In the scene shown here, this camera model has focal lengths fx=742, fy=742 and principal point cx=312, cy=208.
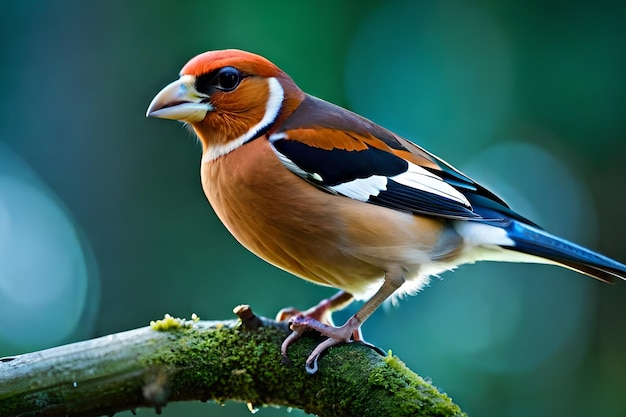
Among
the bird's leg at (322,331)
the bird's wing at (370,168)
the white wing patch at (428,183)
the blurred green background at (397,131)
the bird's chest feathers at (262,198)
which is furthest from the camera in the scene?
the blurred green background at (397,131)

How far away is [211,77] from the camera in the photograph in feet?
8.40

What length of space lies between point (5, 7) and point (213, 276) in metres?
2.41

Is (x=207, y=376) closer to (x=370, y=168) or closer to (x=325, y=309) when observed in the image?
(x=325, y=309)

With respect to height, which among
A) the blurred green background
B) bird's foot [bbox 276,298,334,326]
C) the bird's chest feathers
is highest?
the blurred green background

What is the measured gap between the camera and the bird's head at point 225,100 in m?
2.52

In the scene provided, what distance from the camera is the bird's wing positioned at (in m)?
2.48

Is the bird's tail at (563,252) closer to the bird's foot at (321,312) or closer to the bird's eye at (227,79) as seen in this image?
the bird's foot at (321,312)

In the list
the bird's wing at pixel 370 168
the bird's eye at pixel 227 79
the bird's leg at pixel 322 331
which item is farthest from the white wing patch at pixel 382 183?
the bird's leg at pixel 322 331

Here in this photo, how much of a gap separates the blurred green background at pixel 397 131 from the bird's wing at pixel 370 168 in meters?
1.93

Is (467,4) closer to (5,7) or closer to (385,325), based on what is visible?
(385,325)

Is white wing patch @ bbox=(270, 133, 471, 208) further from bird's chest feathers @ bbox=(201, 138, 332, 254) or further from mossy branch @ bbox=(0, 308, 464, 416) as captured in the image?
mossy branch @ bbox=(0, 308, 464, 416)

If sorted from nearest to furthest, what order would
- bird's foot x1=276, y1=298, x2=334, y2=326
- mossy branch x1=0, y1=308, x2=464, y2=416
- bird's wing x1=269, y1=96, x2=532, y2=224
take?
1. mossy branch x1=0, y1=308, x2=464, y2=416
2. bird's wing x1=269, y1=96, x2=532, y2=224
3. bird's foot x1=276, y1=298, x2=334, y2=326

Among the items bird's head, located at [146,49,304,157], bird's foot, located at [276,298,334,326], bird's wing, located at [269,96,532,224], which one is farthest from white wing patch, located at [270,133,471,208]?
bird's foot, located at [276,298,334,326]

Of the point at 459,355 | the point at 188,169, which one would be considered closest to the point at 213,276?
the point at 188,169
